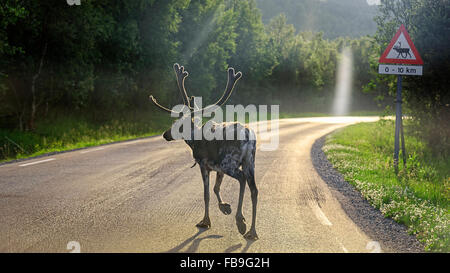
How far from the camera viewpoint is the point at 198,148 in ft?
18.3

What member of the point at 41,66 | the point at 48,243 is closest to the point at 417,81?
the point at 48,243

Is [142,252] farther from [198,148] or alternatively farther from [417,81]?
[417,81]

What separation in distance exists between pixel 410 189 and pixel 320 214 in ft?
9.25

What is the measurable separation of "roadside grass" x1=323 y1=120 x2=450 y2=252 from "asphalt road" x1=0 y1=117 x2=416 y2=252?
80cm

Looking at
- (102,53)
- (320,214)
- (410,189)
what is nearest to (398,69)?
(410,189)

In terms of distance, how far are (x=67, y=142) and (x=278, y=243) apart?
15478 mm

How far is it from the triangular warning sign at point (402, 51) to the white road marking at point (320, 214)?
16.0 feet

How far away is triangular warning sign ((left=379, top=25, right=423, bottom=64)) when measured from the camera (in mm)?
10133

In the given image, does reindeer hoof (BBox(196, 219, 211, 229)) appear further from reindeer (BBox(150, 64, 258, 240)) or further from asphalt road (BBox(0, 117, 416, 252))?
reindeer (BBox(150, 64, 258, 240))

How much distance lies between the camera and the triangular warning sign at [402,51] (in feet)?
33.2

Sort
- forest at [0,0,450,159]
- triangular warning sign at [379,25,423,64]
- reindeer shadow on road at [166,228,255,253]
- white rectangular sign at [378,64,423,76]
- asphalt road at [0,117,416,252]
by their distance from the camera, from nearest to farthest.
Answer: reindeer shadow on road at [166,228,255,253]
asphalt road at [0,117,416,252]
triangular warning sign at [379,25,423,64]
white rectangular sign at [378,64,423,76]
forest at [0,0,450,159]

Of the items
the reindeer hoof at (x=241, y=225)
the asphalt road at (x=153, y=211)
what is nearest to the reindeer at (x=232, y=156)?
the reindeer hoof at (x=241, y=225)

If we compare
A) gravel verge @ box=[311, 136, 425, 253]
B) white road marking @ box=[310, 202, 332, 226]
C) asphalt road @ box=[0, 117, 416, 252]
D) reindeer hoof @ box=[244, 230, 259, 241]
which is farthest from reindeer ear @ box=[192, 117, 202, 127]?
gravel verge @ box=[311, 136, 425, 253]

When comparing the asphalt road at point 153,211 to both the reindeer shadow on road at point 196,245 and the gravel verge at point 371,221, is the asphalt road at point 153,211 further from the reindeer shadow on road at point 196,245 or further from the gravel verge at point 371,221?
the gravel verge at point 371,221
